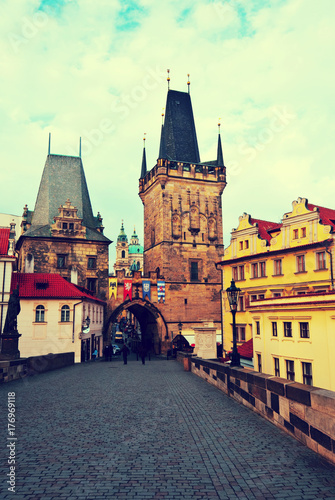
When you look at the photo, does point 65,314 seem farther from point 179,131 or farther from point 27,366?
point 179,131

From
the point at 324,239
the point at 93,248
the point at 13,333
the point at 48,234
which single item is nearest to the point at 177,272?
the point at 93,248

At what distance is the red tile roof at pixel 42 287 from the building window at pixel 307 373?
721 inches

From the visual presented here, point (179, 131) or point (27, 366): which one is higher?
point (179, 131)

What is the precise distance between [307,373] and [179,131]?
43417 mm

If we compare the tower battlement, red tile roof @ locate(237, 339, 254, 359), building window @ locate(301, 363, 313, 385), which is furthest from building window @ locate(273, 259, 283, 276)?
the tower battlement

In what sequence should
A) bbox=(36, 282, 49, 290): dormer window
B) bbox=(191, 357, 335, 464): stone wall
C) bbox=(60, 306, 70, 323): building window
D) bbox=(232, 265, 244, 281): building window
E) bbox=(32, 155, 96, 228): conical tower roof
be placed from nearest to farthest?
1. bbox=(191, 357, 335, 464): stone wall
2. bbox=(60, 306, 70, 323): building window
3. bbox=(36, 282, 49, 290): dormer window
4. bbox=(232, 265, 244, 281): building window
5. bbox=(32, 155, 96, 228): conical tower roof

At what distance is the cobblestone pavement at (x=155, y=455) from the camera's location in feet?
17.6

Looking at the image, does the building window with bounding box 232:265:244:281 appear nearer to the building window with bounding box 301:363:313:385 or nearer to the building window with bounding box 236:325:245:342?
the building window with bounding box 236:325:245:342

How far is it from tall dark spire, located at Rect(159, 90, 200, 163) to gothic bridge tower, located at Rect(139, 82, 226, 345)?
14cm

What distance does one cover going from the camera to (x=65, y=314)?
114 ft

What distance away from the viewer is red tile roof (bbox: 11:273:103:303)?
34.2 meters

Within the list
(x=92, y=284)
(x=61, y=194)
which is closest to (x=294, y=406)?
(x=92, y=284)

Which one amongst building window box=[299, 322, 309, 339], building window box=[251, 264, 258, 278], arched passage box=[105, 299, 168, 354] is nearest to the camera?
building window box=[299, 322, 309, 339]

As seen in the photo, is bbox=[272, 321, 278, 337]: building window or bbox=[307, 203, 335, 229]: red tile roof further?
bbox=[307, 203, 335, 229]: red tile roof
